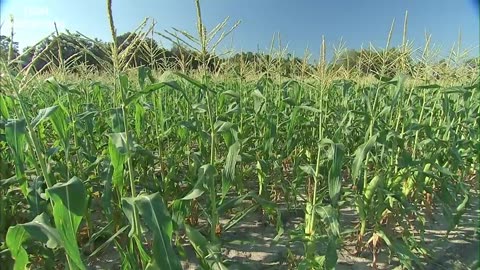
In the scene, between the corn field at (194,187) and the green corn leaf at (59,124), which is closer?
the corn field at (194,187)

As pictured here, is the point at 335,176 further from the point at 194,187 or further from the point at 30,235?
the point at 30,235

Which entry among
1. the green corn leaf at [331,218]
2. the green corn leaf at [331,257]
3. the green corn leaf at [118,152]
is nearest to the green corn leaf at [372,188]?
the green corn leaf at [331,218]

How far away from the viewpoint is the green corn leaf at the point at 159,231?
1.39m

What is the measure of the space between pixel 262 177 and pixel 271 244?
63 centimetres

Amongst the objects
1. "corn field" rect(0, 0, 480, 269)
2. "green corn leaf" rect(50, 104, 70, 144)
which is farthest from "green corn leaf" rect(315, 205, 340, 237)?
"green corn leaf" rect(50, 104, 70, 144)

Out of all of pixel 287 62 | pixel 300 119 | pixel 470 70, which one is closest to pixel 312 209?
pixel 300 119

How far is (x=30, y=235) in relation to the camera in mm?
1369

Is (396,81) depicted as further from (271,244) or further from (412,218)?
(271,244)

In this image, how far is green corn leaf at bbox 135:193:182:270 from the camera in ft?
4.56

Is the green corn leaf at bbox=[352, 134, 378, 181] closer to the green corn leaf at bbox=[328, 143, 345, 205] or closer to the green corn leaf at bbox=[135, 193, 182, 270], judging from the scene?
the green corn leaf at bbox=[328, 143, 345, 205]

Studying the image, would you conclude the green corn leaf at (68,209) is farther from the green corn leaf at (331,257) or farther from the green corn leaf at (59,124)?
the green corn leaf at (331,257)

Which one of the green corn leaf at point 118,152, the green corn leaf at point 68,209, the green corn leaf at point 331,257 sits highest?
the green corn leaf at point 118,152

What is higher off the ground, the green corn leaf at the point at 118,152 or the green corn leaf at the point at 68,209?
the green corn leaf at the point at 118,152

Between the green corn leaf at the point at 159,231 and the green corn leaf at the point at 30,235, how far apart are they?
1.15 ft
